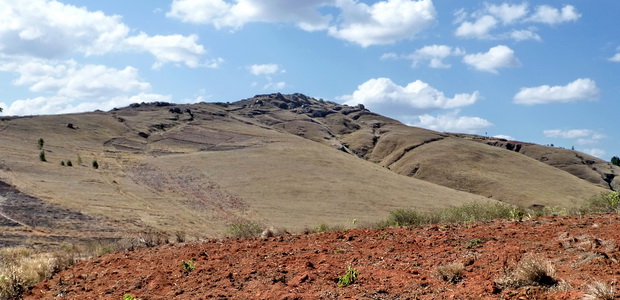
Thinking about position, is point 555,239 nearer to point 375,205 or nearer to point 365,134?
point 375,205

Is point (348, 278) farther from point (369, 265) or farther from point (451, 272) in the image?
point (451, 272)

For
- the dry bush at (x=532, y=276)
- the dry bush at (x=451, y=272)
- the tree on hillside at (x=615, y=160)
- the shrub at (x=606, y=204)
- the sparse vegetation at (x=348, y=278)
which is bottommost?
the sparse vegetation at (x=348, y=278)

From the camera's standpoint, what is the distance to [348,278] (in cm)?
695

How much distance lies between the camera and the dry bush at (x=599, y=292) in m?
4.85

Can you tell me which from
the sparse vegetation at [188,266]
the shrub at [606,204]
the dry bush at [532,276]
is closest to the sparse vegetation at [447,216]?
the shrub at [606,204]

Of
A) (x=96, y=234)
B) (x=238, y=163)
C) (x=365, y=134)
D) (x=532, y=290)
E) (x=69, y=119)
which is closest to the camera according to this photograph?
(x=532, y=290)

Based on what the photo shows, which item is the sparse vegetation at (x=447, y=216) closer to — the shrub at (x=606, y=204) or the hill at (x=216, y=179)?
the shrub at (x=606, y=204)

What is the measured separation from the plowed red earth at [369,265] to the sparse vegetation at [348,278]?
3.5 inches

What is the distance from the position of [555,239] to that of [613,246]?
1.05 meters

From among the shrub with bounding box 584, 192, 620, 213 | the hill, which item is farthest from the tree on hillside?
the shrub with bounding box 584, 192, 620, 213

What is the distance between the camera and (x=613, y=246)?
692 cm

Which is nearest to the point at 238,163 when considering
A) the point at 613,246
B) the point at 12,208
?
the point at 12,208

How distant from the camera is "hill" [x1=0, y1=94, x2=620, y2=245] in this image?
31.5 m

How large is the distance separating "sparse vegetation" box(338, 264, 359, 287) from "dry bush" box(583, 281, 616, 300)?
292cm
